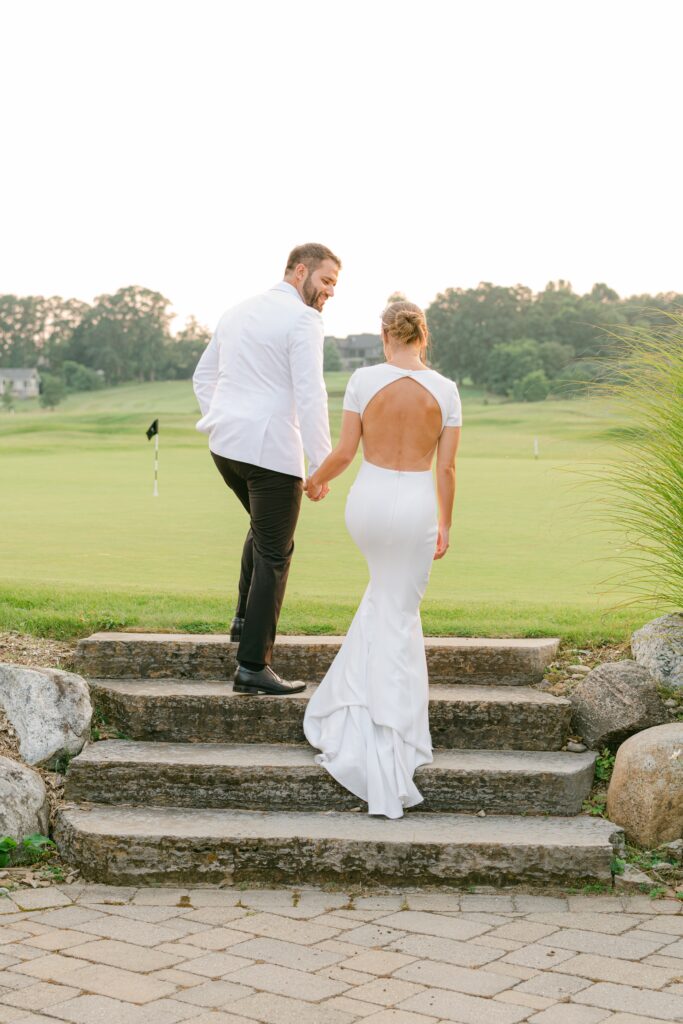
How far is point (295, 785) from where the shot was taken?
5.07 m

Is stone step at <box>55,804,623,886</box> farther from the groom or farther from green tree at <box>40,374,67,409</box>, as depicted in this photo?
green tree at <box>40,374,67,409</box>

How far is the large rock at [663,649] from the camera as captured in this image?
5.90 m

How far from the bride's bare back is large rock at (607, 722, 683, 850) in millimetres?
1532

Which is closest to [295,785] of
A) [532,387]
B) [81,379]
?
[532,387]

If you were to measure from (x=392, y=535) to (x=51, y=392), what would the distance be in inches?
3733

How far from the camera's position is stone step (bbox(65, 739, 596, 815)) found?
5078 millimetres

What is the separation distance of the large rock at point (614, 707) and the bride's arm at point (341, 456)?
1546mm

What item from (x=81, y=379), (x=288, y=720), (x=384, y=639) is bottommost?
(x=288, y=720)

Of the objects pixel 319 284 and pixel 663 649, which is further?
pixel 663 649

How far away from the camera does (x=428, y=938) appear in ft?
13.5

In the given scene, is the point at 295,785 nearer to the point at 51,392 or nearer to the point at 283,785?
the point at 283,785

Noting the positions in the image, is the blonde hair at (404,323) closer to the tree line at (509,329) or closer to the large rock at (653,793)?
the large rock at (653,793)

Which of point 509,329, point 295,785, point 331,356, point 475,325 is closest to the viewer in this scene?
point 295,785

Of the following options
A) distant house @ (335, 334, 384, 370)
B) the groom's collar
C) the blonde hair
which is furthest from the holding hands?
distant house @ (335, 334, 384, 370)
